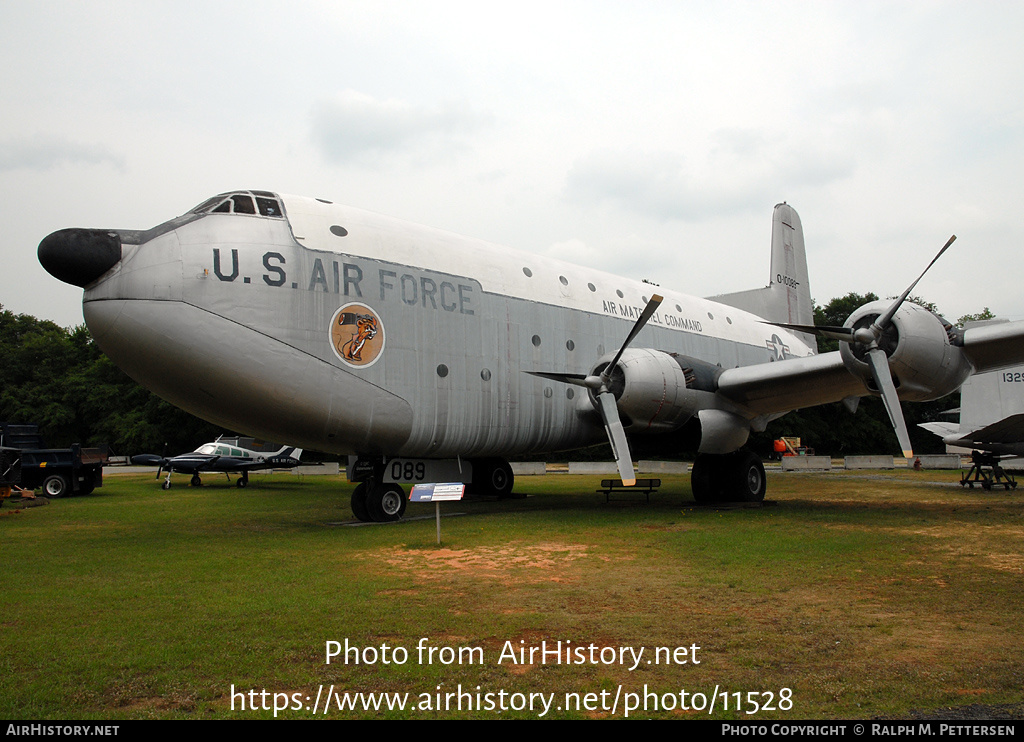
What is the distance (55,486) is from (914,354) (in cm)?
2334

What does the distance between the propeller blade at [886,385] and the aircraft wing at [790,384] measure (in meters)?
1.32

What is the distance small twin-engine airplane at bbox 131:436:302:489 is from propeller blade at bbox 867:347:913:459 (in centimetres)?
2181

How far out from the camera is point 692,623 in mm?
5332

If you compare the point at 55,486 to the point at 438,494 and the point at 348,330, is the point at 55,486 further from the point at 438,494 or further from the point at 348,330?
the point at 438,494

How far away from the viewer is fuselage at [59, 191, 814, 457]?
9719 millimetres

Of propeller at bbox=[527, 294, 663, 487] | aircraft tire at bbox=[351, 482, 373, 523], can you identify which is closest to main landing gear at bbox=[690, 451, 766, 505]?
propeller at bbox=[527, 294, 663, 487]

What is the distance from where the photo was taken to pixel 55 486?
835 inches

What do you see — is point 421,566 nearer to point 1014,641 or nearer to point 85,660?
point 85,660

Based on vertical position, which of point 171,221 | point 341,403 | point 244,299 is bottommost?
point 341,403

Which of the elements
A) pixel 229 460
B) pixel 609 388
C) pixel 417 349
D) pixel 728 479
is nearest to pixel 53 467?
pixel 229 460

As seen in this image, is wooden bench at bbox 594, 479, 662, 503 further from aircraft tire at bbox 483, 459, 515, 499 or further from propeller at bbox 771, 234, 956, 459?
propeller at bbox 771, 234, 956, 459

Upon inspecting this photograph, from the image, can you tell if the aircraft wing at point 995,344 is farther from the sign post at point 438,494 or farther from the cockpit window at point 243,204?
the cockpit window at point 243,204
